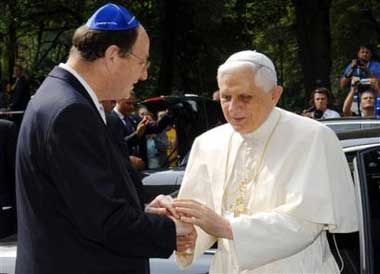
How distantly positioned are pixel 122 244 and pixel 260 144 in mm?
864

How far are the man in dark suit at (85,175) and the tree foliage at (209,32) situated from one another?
12941 millimetres

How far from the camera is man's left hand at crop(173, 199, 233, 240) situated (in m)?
2.96

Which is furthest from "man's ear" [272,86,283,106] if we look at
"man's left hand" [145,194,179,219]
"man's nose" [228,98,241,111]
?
"man's left hand" [145,194,179,219]

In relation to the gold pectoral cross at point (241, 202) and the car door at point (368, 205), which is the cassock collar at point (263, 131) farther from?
the car door at point (368, 205)

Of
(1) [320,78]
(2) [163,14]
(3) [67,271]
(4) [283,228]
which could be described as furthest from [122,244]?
(2) [163,14]

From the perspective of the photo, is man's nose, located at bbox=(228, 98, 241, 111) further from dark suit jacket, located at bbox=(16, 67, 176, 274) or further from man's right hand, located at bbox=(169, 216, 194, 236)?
dark suit jacket, located at bbox=(16, 67, 176, 274)

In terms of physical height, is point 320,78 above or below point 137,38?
below

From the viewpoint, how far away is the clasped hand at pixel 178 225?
9.53 feet

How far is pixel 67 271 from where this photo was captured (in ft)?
8.58

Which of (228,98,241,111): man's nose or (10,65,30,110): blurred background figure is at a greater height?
(228,98,241,111): man's nose

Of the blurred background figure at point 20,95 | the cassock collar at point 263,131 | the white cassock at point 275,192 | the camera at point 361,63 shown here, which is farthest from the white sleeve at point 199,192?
the blurred background figure at point 20,95

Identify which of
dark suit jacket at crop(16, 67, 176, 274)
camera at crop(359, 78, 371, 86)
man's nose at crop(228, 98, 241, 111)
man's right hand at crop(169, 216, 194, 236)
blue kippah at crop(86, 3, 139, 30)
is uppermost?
blue kippah at crop(86, 3, 139, 30)

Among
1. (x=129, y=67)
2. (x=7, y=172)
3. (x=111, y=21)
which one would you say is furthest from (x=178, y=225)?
(x=7, y=172)

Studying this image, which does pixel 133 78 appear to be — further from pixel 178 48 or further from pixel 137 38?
pixel 178 48
